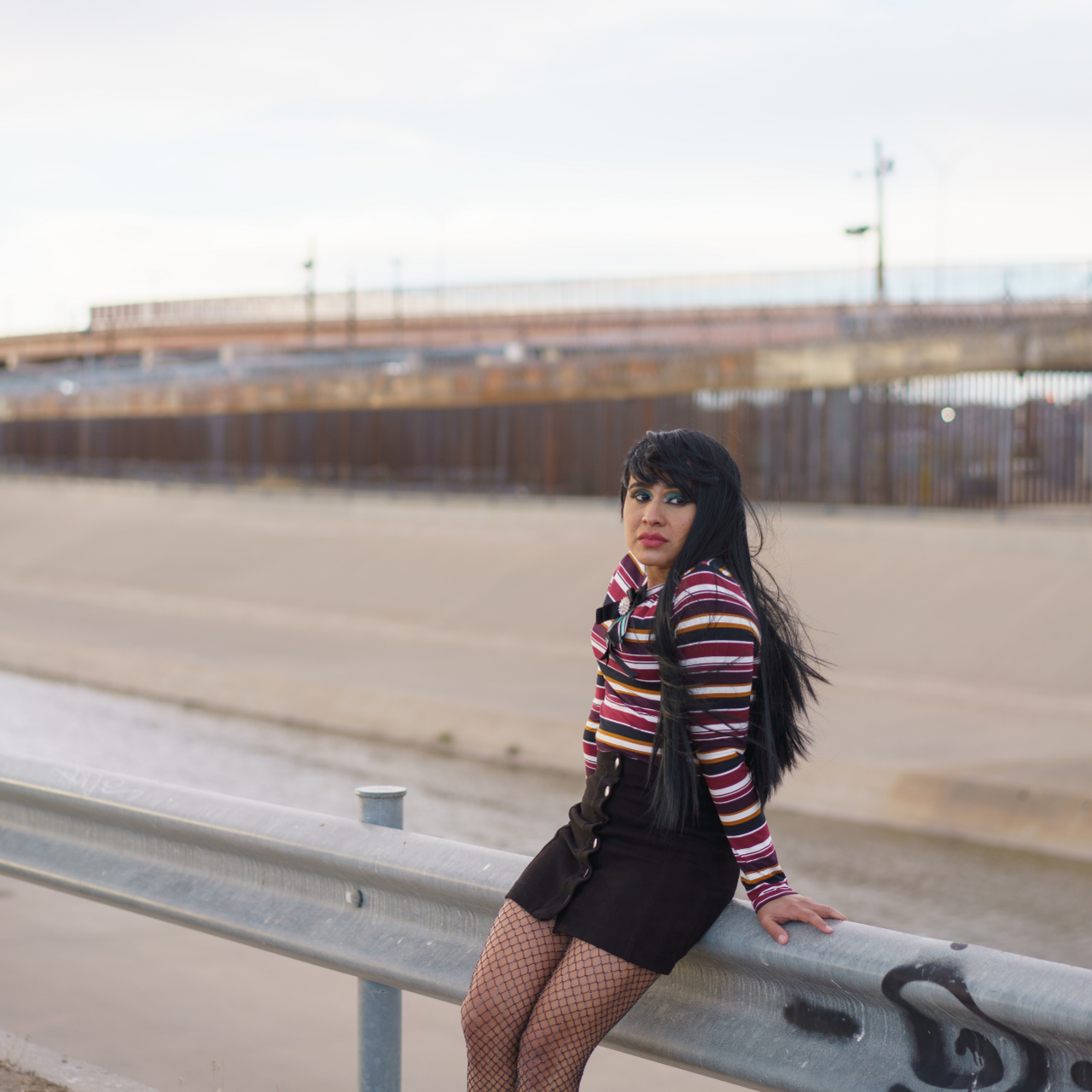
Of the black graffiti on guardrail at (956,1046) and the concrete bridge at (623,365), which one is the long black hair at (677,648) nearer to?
the black graffiti on guardrail at (956,1046)

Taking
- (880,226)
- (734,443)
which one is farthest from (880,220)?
(734,443)

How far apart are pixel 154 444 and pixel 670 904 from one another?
4704 centimetres

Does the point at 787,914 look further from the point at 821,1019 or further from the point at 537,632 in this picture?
the point at 537,632

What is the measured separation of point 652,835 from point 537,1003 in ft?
1.30

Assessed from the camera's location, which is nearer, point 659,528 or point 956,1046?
point 956,1046

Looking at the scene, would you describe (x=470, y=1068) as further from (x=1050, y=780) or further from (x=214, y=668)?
(x=214, y=668)

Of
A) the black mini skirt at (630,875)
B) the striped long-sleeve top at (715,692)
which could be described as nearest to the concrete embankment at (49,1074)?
the black mini skirt at (630,875)

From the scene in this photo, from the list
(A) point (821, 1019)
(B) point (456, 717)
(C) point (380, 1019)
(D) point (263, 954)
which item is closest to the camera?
(A) point (821, 1019)

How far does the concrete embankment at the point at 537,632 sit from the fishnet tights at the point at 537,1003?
24.5 feet

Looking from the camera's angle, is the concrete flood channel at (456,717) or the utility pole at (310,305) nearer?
the concrete flood channel at (456,717)

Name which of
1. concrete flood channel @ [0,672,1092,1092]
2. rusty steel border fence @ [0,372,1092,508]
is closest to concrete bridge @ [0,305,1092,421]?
rusty steel border fence @ [0,372,1092,508]

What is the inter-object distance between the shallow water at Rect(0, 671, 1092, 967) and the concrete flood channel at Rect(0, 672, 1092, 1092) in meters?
0.02

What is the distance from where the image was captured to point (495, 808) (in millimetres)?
10867

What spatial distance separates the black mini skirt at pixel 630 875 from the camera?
2.76 meters
